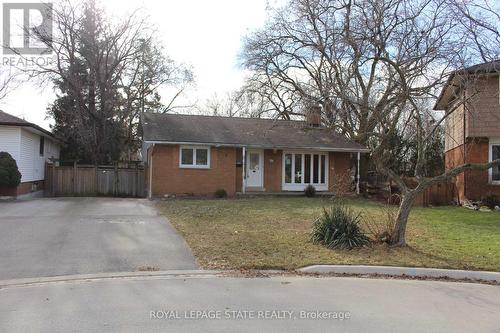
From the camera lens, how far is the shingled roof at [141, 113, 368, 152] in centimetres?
2403

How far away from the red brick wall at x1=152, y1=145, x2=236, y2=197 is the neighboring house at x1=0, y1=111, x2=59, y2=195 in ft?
20.6

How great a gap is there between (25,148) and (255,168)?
38.3 feet

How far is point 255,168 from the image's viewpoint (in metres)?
26.1

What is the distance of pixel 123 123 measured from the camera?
35.0 m

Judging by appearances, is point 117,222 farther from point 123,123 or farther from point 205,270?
point 123,123

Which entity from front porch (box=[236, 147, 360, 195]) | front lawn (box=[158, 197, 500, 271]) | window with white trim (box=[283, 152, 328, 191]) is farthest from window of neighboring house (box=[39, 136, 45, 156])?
window with white trim (box=[283, 152, 328, 191])

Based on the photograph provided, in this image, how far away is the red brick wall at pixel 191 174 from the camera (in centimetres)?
2347

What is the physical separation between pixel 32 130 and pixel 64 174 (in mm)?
3598

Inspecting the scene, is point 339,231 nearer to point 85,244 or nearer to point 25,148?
point 85,244

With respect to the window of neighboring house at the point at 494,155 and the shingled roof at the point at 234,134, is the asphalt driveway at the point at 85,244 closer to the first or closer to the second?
the shingled roof at the point at 234,134

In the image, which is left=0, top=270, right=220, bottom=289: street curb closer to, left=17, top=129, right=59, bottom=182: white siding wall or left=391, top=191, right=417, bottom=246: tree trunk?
left=391, top=191, right=417, bottom=246: tree trunk

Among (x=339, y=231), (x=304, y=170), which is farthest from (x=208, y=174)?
(x=339, y=231)

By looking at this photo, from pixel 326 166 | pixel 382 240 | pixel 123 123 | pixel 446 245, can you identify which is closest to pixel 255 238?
pixel 382 240

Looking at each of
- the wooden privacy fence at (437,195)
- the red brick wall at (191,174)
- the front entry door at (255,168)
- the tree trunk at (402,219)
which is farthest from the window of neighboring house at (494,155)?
the tree trunk at (402,219)
